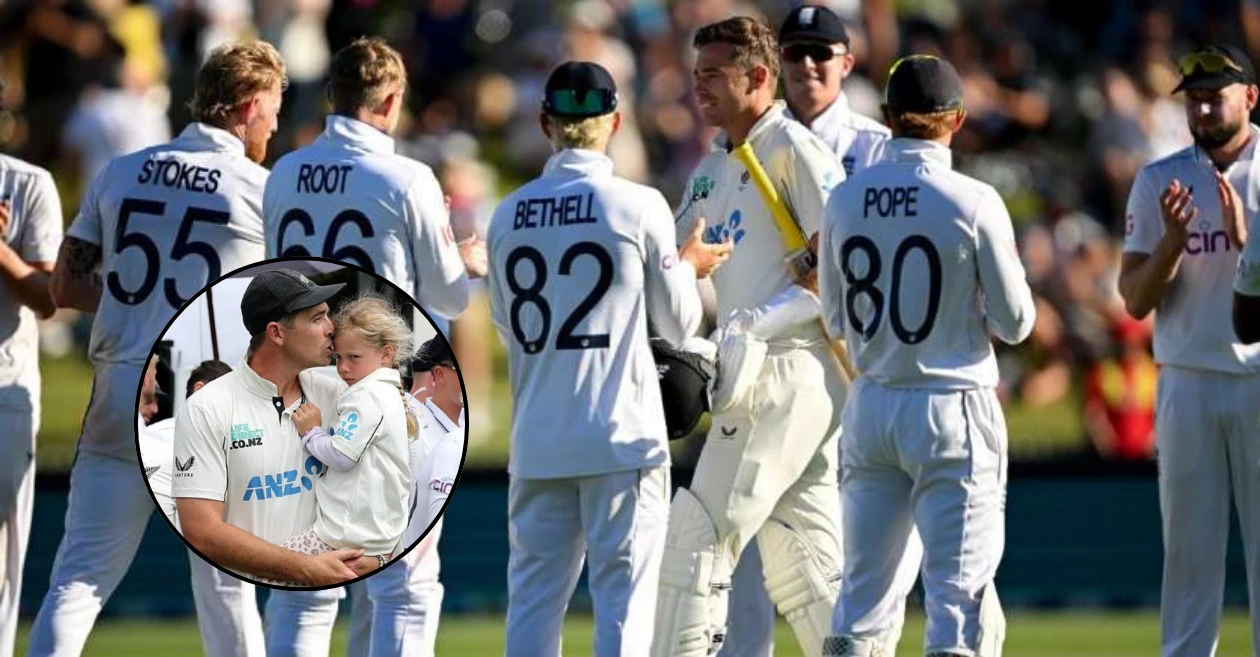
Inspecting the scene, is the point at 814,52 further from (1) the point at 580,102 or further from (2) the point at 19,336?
(2) the point at 19,336

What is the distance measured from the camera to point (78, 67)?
17484 mm

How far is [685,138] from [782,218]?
9363mm

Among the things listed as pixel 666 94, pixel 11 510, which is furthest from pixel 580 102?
pixel 666 94

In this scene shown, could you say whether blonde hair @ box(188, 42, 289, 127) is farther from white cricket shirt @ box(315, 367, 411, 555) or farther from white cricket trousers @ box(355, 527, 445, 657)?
white cricket shirt @ box(315, 367, 411, 555)

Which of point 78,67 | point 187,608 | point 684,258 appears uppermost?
point 78,67

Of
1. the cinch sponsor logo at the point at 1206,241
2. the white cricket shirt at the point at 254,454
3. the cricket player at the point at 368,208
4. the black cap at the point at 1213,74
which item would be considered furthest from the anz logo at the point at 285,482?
the black cap at the point at 1213,74

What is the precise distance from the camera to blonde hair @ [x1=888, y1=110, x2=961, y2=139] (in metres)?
8.23

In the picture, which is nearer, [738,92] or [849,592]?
[849,592]

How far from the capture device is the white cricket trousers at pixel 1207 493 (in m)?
9.05

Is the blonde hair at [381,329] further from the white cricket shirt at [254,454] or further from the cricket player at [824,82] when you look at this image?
the cricket player at [824,82]

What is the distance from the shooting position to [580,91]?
820 centimetres

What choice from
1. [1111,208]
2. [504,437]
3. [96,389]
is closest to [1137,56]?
[1111,208]

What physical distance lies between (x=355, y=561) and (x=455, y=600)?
21.6ft

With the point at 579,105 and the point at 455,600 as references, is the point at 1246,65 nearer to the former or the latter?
the point at 579,105
